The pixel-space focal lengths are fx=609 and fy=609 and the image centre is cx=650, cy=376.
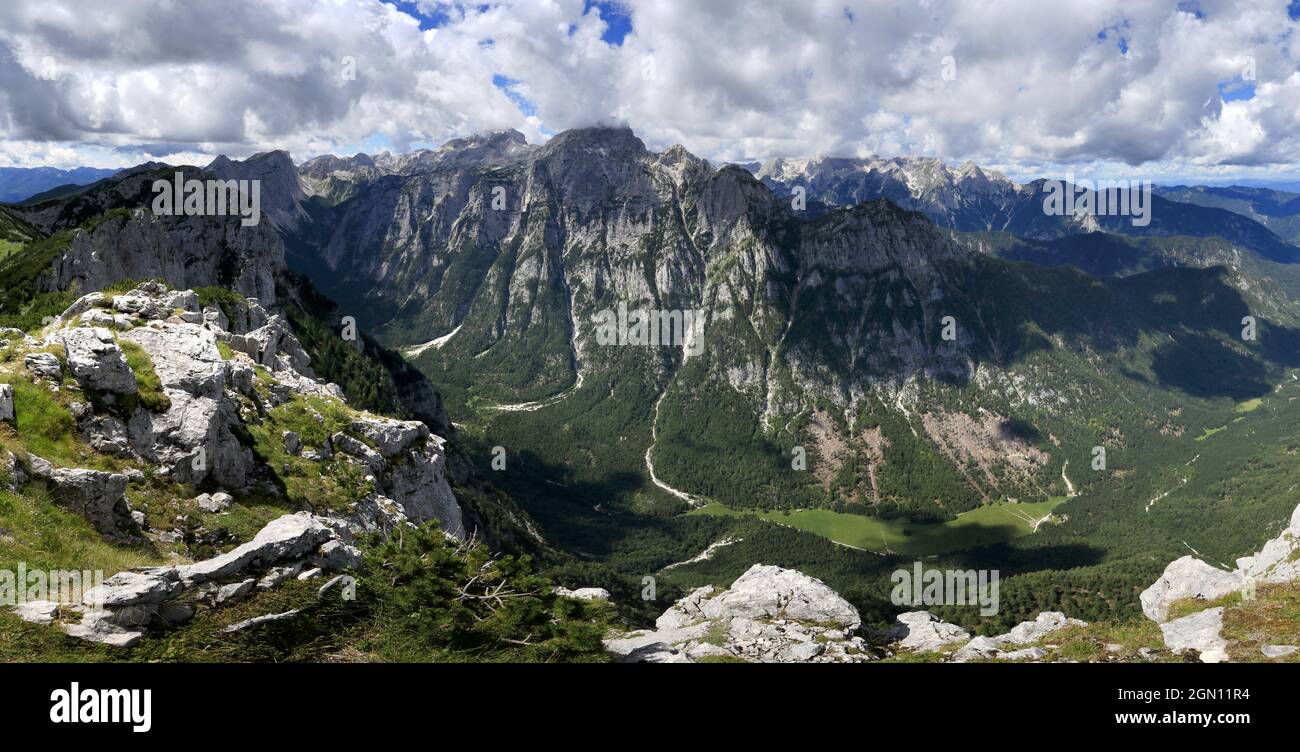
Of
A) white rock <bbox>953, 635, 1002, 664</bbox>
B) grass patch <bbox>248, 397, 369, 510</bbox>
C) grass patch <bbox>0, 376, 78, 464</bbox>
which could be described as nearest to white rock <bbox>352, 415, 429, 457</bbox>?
grass patch <bbox>248, 397, 369, 510</bbox>

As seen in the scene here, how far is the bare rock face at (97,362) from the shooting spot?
33.4 meters

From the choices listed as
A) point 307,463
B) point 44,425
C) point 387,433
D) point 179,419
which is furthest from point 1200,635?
point 44,425

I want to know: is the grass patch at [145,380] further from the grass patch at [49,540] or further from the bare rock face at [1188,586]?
the bare rock face at [1188,586]

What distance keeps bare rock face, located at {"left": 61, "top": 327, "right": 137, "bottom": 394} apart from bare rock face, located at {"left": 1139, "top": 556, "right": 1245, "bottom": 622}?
61.7 metres

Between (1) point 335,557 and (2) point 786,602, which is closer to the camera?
(1) point 335,557

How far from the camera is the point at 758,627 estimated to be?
1480 inches

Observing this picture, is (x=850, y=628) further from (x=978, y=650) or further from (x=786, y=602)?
(x=978, y=650)

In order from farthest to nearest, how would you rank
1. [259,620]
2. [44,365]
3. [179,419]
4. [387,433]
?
[387,433] < [179,419] < [44,365] < [259,620]

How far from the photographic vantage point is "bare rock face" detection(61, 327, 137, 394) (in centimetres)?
3341

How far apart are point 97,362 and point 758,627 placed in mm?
41108

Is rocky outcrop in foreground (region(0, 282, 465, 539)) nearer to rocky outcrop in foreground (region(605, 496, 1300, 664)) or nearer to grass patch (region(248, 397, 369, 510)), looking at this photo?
grass patch (region(248, 397, 369, 510))
